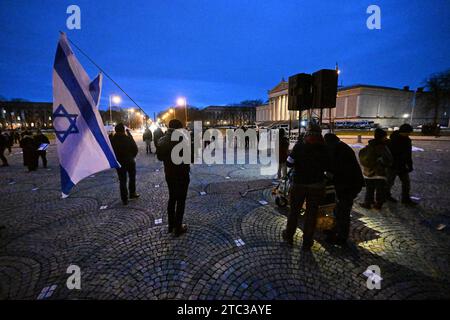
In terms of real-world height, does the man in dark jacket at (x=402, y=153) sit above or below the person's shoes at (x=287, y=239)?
above

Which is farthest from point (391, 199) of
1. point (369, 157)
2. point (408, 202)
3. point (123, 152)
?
point (123, 152)

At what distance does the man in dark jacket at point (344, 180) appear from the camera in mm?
3451

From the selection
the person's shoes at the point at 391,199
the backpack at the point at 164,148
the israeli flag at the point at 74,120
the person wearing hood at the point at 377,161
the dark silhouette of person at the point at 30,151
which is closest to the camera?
the israeli flag at the point at 74,120

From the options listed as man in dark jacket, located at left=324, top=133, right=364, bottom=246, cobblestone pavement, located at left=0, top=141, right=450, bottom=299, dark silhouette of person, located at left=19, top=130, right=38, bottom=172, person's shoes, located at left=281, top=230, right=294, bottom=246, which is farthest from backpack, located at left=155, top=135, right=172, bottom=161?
dark silhouette of person, located at left=19, top=130, right=38, bottom=172

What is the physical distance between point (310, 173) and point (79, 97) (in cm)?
381

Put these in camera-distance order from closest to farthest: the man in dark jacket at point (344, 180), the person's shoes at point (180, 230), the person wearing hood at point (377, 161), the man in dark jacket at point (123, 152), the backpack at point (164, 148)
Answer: the man in dark jacket at point (344, 180)
the backpack at point (164, 148)
the person's shoes at point (180, 230)
the person wearing hood at point (377, 161)
the man in dark jacket at point (123, 152)

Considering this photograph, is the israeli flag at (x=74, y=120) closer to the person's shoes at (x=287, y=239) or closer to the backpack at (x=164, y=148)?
the backpack at (x=164, y=148)

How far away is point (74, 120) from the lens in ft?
10.1

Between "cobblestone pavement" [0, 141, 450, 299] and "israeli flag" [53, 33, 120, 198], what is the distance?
4.47ft

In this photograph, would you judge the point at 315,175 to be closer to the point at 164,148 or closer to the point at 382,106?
the point at 164,148

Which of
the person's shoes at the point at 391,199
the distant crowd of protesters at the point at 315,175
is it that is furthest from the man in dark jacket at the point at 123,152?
the person's shoes at the point at 391,199
